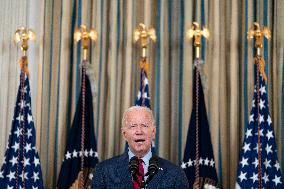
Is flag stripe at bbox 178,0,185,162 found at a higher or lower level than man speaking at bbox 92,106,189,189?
higher

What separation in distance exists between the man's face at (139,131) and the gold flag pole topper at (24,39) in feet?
12.6

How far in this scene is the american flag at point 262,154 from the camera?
6.45m

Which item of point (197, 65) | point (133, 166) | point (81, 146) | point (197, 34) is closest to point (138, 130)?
point (133, 166)

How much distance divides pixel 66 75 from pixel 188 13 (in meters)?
1.89

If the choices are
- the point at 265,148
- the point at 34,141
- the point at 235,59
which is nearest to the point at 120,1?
the point at 235,59

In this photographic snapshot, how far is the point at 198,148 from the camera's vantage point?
672 centimetres

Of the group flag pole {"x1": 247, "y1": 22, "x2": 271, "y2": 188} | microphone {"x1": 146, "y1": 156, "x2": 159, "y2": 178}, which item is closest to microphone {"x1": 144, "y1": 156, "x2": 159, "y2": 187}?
microphone {"x1": 146, "y1": 156, "x2": 159, "y2": 178}

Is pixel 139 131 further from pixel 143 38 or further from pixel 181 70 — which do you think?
pixel 181 70

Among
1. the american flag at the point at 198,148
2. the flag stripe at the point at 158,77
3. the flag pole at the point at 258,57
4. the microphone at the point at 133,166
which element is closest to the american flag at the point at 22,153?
the flag stripe at the point at 158,77

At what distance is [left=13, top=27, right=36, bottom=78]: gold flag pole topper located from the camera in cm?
688

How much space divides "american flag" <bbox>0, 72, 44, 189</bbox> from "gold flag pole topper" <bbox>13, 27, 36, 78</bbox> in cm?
9

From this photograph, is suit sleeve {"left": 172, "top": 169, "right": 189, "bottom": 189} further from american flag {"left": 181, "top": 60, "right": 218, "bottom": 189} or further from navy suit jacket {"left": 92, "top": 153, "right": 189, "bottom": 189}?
american flag {"left": 181, "top": 60, "right": 218, "bottom": 189}

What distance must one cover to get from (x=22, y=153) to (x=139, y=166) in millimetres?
4003

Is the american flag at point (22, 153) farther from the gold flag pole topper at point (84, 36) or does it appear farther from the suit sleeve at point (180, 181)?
the suit sleeve at point (180, 181)
